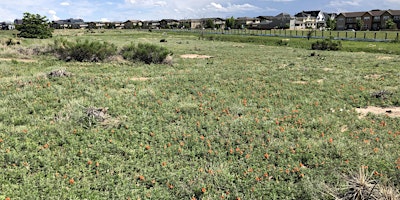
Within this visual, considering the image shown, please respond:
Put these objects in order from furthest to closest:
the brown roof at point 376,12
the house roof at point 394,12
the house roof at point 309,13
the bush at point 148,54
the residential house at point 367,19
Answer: the house roof at point 309,13, the brown roof at point 376,12, the residential house at point 367,19, the house roof at point 394,12, the bush at point 148,54

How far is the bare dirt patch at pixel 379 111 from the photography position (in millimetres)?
10508

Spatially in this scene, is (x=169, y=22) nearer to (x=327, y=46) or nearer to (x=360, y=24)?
(x=360, y=24)

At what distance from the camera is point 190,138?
8.03 metres

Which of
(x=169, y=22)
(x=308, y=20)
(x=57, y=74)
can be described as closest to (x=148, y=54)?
(x=57, y=74)

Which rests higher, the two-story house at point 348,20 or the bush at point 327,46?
the two-story house at point 348,20

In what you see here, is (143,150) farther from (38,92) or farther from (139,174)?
(38,92)

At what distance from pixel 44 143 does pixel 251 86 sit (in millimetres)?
9660

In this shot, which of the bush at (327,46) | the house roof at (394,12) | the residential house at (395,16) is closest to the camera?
the bush at (327,46)

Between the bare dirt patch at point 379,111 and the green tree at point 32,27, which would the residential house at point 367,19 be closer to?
the green tree at point 32,27

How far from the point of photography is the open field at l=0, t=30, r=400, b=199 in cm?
584

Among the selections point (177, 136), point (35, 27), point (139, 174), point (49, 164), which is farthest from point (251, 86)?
point (35, 27)

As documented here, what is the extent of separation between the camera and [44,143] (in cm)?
734

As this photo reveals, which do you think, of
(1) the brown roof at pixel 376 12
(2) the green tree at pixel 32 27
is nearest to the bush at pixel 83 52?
(2) the green tree at pixel 32 27

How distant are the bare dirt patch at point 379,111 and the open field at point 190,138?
3.7 inches
